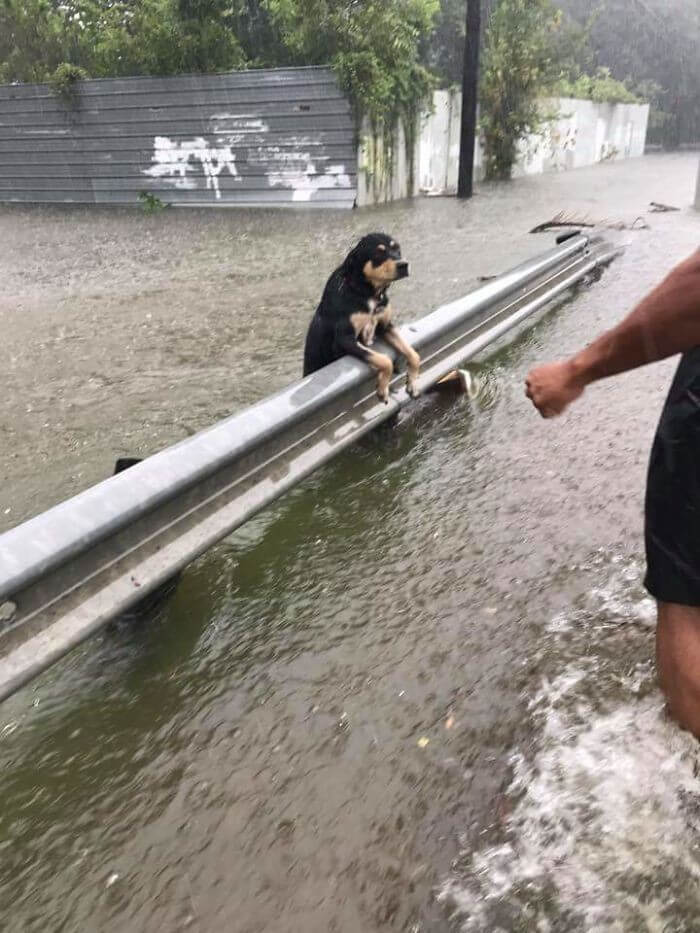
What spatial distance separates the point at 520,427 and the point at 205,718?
7.97 feet

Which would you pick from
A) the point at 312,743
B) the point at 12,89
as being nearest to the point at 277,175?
the point at 12,89

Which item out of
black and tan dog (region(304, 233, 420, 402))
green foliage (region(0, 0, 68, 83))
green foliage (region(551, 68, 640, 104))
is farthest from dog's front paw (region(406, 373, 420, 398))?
green foliage (region(551, 68, 640, 104))

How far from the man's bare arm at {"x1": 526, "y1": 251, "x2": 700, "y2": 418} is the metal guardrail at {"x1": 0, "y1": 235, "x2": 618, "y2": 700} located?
3.43ft

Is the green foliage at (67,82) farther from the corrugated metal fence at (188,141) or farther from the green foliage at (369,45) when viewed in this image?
the green foliage at (369,45)

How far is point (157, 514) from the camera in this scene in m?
2.17

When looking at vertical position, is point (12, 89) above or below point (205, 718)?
above

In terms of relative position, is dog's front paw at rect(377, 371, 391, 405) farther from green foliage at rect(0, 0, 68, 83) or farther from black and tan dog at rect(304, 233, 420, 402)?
green foliage at rect(0, 0, 68, 83)

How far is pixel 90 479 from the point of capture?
3461mm

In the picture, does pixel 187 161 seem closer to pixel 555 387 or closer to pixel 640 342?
pixel 555 387

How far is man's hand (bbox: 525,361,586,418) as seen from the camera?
1.91 m

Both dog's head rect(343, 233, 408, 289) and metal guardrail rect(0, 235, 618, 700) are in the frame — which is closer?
metal guardrail rect(0, 235, 618, 700)

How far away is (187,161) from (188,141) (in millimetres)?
362

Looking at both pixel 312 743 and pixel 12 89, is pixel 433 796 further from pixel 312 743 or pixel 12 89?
pixel 12 89

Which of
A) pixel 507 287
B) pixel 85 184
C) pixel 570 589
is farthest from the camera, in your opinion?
pixel 85 184
